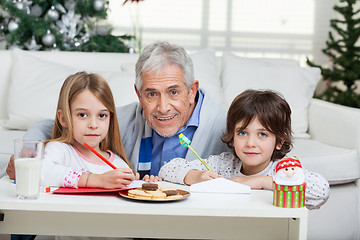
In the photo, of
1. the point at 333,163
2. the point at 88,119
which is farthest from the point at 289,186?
the point at 333,163

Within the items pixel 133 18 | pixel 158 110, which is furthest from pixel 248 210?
pixel 133 18

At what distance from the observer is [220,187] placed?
1.40 meters

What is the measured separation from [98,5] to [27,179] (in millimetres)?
3348

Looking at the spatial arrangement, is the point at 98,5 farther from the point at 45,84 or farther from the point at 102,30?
the point at 45,84

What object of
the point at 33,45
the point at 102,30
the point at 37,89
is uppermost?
the point at 102,30

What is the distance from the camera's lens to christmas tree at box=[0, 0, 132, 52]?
14.3 feet

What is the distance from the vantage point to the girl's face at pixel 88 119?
1.67 meters

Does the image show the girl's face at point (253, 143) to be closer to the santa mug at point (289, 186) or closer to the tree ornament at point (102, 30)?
the santa mug at point (289, 186)

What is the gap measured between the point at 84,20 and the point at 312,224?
290 centimetres

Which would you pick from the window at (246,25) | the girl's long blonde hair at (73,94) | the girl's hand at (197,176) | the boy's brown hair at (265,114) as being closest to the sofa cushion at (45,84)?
the girl's long blonde hair at (73,94)

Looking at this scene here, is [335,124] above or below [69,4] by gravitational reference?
below

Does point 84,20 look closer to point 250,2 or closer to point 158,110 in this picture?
point 250,2

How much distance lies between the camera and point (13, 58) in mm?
2998

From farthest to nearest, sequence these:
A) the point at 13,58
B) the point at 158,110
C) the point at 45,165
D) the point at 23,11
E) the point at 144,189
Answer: the point at 23,11
the point at 13,58
the point at 158,110
the point at 45,165
the point at 144,189
